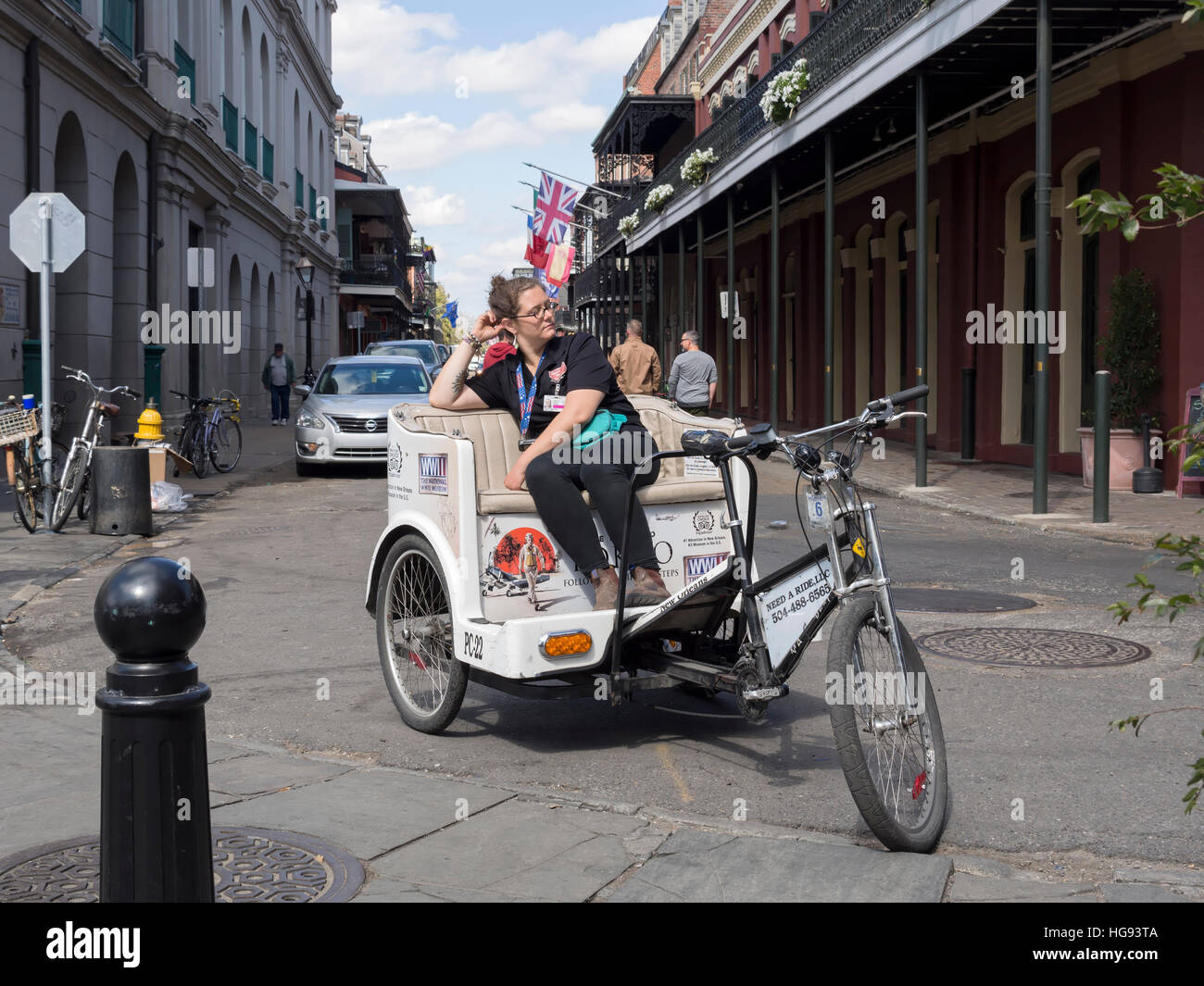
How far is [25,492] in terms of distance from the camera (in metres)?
11.5

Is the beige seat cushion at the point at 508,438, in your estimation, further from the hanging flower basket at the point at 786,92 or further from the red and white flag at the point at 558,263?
Answer: the red and white flag at the point at 558,263

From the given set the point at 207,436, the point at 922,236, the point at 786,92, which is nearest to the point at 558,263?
the point at 786,92

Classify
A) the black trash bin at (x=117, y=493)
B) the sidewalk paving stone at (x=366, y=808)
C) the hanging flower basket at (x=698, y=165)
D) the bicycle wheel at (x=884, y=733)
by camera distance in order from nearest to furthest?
the bicycle wheel at (x=884, y=733)
the sidewalk paving stone at (x=366, y=808)
the black trash bin at (x=117, y=493)
the hanging flower basket at (x=698, y=165)

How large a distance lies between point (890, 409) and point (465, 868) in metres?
1.88

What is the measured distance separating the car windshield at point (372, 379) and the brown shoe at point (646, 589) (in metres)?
13.9

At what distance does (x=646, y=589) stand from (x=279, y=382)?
85.0 feet

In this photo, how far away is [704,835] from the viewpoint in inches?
158

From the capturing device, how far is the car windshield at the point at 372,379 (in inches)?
739

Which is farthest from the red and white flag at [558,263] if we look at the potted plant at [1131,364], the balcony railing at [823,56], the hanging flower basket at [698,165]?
→ the potted plant at [1131,364]

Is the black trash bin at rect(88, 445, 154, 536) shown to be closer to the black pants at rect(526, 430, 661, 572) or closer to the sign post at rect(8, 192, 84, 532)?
the sign post at rect(8, 192, 84, 532)

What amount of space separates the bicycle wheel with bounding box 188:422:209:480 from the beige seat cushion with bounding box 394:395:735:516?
1233cm
